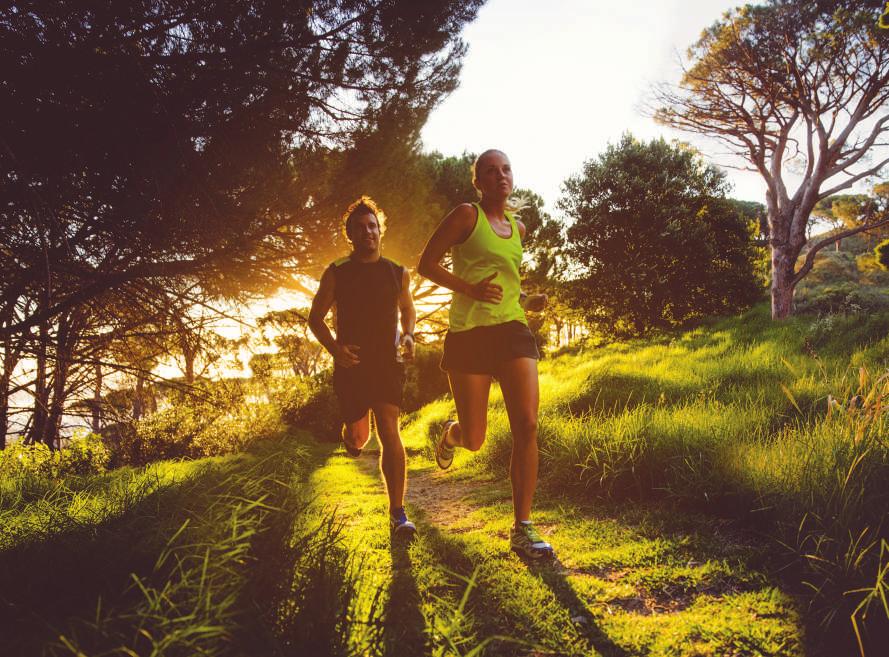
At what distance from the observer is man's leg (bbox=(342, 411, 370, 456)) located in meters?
3.52

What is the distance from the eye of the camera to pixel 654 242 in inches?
580

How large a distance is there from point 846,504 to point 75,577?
123 inches

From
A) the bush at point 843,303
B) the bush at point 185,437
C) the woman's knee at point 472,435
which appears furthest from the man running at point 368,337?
the bush at point 843,303

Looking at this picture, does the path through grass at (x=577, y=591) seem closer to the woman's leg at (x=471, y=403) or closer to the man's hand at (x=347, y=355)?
the woman's leg at (x=471, y=403)

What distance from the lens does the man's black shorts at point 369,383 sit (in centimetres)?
323

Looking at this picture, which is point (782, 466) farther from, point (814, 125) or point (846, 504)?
point (814, 125)

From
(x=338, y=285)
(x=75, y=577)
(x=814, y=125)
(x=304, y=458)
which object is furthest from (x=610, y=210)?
(x=75, y=577)

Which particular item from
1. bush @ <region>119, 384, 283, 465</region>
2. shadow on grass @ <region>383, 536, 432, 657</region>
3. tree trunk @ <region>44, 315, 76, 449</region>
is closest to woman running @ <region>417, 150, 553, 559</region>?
shadow on grass @ <region>383, 536, 432, 657</region>

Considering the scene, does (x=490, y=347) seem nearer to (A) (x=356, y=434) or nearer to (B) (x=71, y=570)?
(A) (x=356, y=434)

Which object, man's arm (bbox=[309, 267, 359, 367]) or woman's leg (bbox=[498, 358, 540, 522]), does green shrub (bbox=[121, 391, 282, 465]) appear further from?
woman's leg (bbox=[498, 358, 540, 522])

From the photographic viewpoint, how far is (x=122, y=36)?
11.5 ft

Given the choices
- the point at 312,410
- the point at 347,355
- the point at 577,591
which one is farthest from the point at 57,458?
the point at 312,410

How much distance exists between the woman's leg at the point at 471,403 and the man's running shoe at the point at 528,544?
0.62 meters

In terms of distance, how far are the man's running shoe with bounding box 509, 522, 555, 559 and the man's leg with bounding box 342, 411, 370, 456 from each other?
49.5 inches
